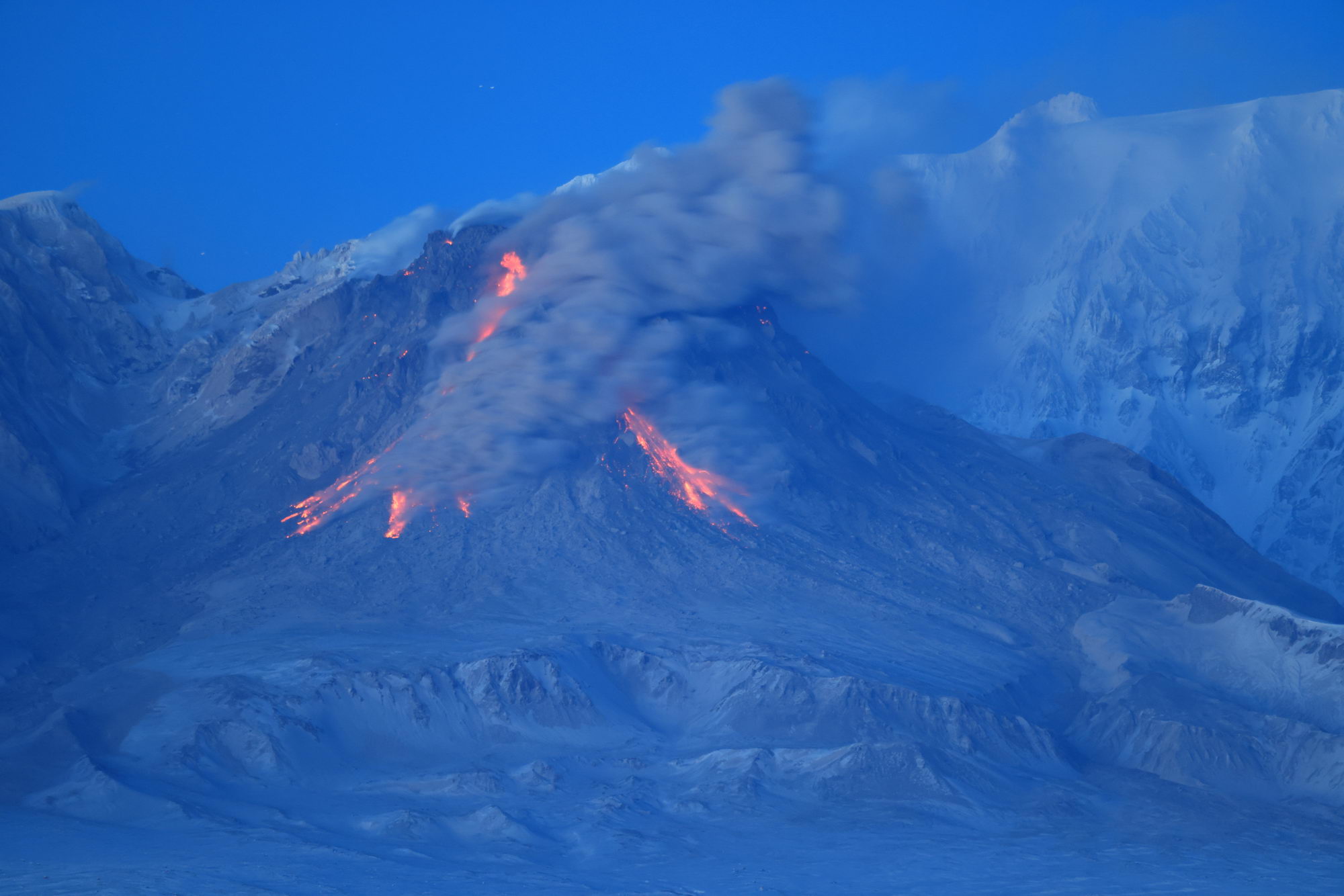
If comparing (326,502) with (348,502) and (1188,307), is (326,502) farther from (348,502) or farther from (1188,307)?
(1188,307)

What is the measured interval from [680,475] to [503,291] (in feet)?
62.4

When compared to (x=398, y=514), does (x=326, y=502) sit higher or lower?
higher

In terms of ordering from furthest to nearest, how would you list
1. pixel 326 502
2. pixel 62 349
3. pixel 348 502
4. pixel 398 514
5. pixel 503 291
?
pixel 62 349, pixel 503 291, pixel 326 502, pixel 348 502, pixel 398 514

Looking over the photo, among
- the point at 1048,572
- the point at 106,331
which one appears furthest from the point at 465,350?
the point at 1048,572

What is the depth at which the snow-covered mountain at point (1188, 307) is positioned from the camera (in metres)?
138

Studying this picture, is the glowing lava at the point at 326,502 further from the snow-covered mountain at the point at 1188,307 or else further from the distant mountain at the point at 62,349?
the snow-covered mountain at the point at 1188,307

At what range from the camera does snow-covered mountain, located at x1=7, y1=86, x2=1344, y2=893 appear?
206ft

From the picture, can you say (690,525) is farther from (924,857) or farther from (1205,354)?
(1205,354)

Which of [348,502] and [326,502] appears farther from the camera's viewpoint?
[326,502]

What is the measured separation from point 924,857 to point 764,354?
54939mm

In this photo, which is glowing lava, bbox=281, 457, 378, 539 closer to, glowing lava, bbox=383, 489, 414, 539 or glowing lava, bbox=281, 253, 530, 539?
glowing lava, bbox=281, 253, 530, 539

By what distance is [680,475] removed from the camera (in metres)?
101

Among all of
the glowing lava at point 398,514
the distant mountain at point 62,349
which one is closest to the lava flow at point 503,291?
the glowing lava at point 398,514

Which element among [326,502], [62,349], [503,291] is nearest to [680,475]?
[503,291]
